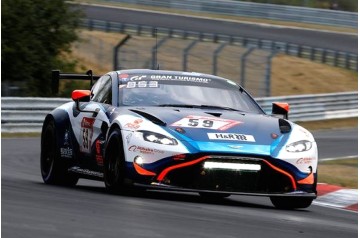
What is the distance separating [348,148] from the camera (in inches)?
906

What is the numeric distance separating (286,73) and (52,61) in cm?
1357

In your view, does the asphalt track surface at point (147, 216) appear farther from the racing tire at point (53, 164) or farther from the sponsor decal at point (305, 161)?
the sponsor decal at point (305, 161)

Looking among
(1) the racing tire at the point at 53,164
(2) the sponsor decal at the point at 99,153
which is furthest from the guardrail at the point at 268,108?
(2) the sponsor decal at the point at 99,153

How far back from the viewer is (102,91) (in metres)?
11.7

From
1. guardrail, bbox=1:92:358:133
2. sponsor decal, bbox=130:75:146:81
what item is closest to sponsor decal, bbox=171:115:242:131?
sponsor decal, bbox=130:75:146:81

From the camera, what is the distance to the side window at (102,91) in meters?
11.4

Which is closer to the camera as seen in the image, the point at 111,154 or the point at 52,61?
the point at 111,154

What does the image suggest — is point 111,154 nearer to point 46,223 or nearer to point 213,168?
point 213,168

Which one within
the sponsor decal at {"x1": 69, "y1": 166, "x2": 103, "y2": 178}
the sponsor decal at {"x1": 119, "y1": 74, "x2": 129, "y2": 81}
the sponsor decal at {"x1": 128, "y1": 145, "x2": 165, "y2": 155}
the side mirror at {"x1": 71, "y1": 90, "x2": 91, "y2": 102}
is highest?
the sponsor decal at {"x1": 119, "y1": 74, "x2": 129, "y2": 81}

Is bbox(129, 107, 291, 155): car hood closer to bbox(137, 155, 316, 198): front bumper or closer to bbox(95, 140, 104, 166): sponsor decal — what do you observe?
bbox(137, 155, 316, 198): front bumper

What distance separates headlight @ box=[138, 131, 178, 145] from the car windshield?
3.12ft

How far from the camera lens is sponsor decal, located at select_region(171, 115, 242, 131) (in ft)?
33.0

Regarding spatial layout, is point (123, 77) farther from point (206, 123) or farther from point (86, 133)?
point (206, 123)

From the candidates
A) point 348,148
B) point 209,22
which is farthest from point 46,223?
point 209,22
